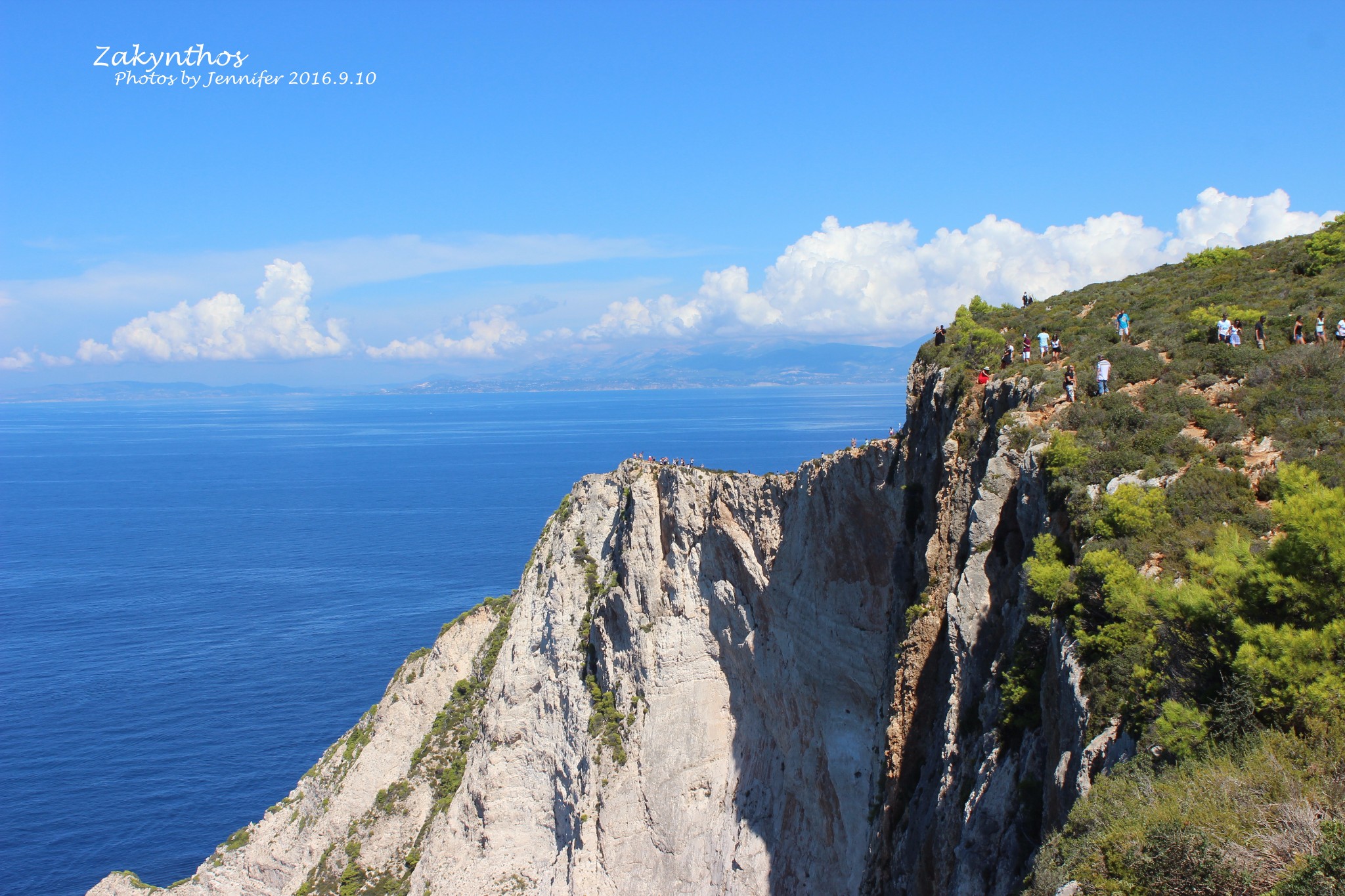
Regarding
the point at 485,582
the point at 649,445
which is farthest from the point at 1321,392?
the point at 649,445

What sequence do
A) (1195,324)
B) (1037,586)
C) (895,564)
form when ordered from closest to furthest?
1. (1037,586)
2. (1195,324)
3. (895,564)

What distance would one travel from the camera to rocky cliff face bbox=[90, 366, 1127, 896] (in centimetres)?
2053

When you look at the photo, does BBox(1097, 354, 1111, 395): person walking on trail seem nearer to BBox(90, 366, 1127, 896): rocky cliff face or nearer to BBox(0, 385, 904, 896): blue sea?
BBox(90, 366, 1127, 896): rocky cliff face

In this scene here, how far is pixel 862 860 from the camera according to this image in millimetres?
31781

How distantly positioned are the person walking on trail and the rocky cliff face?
6.04 feet

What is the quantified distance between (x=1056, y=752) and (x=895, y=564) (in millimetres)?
13506

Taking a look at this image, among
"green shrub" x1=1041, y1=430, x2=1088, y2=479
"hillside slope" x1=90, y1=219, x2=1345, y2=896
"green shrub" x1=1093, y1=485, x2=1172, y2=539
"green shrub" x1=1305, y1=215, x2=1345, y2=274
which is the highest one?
"green shrub" x1=1305, y1=215, x2=1345, y2=274

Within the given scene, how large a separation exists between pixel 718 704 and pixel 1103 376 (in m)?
24.0

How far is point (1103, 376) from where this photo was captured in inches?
885

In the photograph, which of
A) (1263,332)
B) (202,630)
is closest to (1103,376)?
(1263,332)

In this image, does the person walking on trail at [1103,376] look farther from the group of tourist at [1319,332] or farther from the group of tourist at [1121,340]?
the group of tourist at [1319,332]

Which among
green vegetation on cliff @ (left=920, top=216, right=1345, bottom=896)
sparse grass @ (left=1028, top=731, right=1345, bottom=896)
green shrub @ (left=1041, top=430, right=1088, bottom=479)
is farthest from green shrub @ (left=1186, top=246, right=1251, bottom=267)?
sparse grass @ (left=1028, top=731, right=1345, bottom=896)

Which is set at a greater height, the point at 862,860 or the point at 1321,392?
the point at 1321,392

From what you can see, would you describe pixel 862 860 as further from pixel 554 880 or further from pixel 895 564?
pixel 554 880
